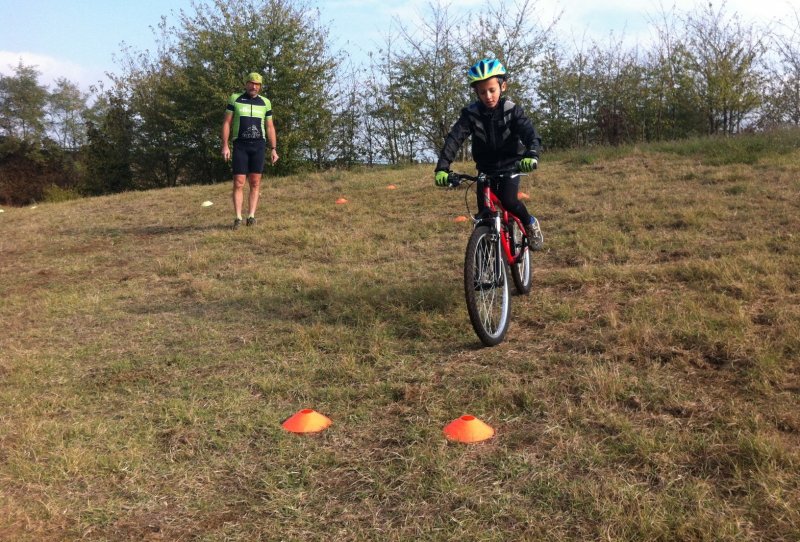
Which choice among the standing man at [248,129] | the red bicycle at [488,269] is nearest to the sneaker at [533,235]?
the red bicycle at [488,269]

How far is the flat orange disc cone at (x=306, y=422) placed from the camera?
306cm

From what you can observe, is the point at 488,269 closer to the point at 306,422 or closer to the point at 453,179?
the point at 453,179

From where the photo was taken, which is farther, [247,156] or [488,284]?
[247,156]

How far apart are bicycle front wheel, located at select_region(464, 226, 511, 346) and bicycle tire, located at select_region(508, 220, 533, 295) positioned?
0.44 meters

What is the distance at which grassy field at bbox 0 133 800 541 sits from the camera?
2.36 m

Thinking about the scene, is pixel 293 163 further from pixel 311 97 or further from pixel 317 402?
pixel 317 402

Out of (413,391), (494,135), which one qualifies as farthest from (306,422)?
(494,135)

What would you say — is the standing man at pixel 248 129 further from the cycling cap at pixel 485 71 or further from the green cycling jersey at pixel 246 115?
the cycling cap at pixel 485 71

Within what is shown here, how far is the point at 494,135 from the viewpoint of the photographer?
4.45 m

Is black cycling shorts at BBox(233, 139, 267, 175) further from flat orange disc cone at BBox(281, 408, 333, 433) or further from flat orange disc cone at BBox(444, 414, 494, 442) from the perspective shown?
flat orange disc cone at BBox(444, 414, 494, 442)

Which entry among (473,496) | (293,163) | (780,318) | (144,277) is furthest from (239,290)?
(293,163)

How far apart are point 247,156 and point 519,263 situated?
4931mm

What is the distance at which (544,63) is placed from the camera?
62.1 ft

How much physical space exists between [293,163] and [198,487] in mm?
18756
